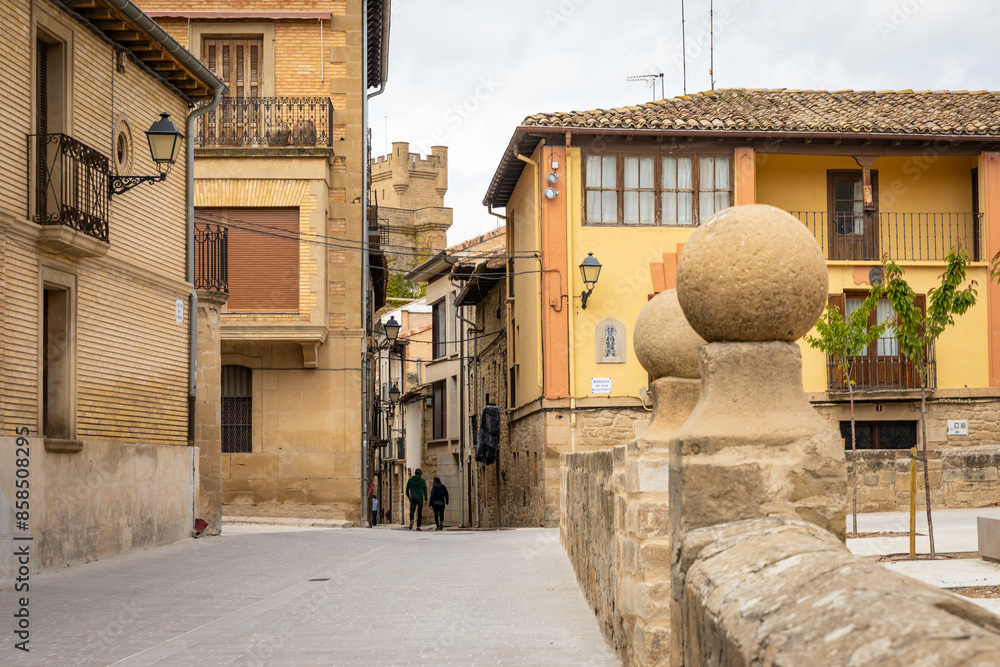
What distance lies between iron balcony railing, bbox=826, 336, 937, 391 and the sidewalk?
3.86 m

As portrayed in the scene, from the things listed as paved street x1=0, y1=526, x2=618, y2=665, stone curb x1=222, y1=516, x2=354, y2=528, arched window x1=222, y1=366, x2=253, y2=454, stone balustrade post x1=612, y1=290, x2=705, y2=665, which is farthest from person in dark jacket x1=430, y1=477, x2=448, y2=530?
stone balustrade post x1=612, y1=290, x2=705, y2=665

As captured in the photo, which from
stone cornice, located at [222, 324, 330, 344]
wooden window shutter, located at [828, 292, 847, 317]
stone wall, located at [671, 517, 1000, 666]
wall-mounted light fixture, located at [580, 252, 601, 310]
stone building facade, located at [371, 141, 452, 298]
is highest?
stone building facade, located at [371, 141, 452, 298]

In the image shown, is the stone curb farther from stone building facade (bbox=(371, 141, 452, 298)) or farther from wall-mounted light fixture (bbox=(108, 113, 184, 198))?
stone building facade (bbox=(371, 141, 452, 298))

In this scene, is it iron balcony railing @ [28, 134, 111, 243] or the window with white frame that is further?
the window with white frame

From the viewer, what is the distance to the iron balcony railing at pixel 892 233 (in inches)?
1015

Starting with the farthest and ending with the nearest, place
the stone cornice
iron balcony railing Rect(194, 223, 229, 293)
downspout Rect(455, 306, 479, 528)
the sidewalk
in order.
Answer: downspout Rect(455, 306, 479, 528) → the stone cornice → iron balcony railing Rect(194, 223, 229, 293) → the sidewalk

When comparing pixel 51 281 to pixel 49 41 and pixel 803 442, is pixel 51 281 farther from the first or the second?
pixel 803 442

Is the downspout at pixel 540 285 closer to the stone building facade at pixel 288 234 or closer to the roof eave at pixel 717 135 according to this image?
the roof eave at pixel 717 135

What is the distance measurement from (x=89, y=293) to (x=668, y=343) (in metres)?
10.1

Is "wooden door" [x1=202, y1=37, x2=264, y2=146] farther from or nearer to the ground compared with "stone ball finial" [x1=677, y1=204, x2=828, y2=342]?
farther from the ground

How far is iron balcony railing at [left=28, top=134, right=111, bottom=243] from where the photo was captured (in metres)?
12.9

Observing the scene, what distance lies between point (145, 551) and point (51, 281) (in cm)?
412

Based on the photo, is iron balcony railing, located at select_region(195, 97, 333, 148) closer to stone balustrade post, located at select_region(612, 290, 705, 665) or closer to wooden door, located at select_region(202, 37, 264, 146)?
wooden door, located at select_region(202, 37, 264, 146)

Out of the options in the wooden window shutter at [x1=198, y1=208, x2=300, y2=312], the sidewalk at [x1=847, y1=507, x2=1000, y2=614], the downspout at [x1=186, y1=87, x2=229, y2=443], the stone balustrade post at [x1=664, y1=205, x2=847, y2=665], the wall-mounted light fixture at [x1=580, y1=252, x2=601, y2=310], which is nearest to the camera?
the stone balustrade post at [x1=664, y1=205, x2=847, y2=665]
